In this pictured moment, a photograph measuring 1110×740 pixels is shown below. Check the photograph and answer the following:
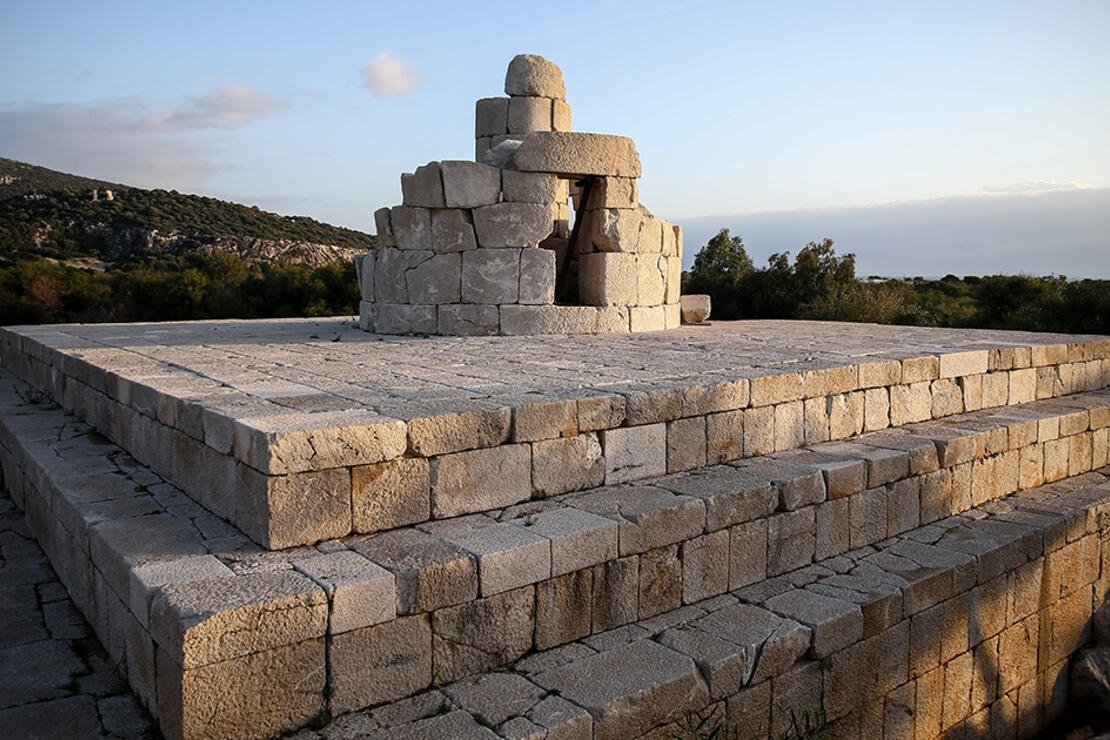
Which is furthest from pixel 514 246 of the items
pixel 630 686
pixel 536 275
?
pixel 630 686

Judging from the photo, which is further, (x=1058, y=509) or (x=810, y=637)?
(x=1058, y=509)

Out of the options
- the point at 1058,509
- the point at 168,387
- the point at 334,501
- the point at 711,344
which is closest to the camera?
the point at 334,501

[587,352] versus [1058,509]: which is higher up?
[587,352]

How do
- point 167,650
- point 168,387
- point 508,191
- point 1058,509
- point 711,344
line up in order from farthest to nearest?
1. point 508,191
2. point 711,344
3. point 1058,509
4. point 168,387
5. point 167,650

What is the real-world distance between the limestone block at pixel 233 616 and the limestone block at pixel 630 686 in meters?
1.07

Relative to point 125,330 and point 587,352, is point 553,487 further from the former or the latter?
point 125,330

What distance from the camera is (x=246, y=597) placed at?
10.5ft

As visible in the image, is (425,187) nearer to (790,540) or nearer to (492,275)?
(492,275)

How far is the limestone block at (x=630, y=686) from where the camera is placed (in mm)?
3531

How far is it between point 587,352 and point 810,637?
3906 mm

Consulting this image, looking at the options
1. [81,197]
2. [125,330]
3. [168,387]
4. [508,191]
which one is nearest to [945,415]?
[508,191]

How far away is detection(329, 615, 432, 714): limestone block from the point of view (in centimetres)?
335

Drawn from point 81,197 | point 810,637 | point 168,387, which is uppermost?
point 81,197

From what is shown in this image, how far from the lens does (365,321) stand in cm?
1100
